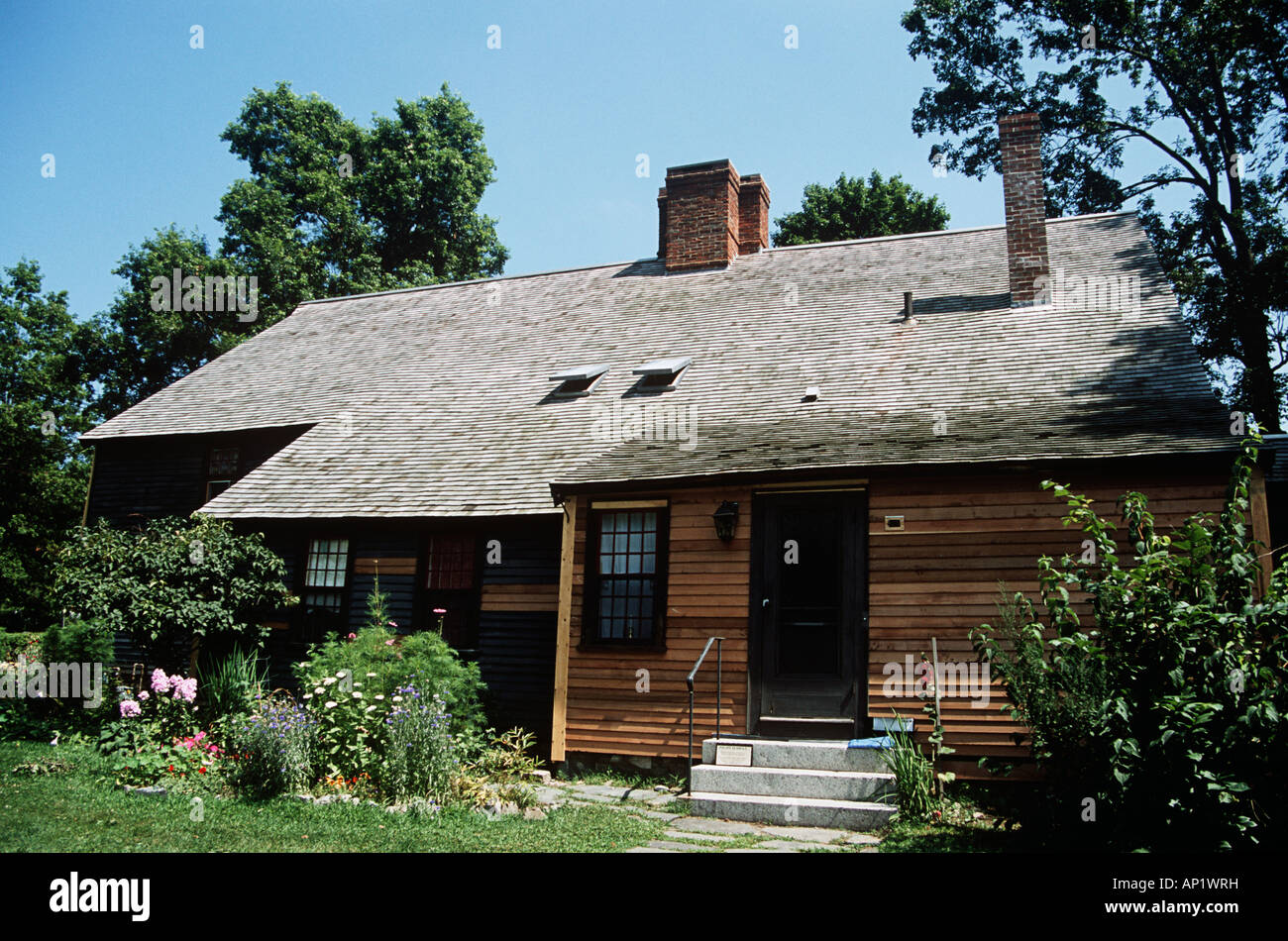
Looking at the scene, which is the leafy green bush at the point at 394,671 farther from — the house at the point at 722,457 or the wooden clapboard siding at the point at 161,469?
the wooden clapboard siding at the point at 161,469

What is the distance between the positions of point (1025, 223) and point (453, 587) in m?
9.62

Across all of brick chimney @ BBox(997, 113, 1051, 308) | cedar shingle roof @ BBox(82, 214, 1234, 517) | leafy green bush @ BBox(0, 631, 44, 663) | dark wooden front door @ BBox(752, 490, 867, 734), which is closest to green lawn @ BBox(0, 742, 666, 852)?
dark wooden front door @ BBox(752, 490, 867, 734)

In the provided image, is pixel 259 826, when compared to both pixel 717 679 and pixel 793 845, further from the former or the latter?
pixel 717 679

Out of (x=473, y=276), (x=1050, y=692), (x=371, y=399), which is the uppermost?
(x=473, y=276)

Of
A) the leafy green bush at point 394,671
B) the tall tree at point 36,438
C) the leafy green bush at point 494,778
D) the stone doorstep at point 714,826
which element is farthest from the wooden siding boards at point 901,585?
the tall tree at point 36,438

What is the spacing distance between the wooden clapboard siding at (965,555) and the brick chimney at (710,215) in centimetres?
885

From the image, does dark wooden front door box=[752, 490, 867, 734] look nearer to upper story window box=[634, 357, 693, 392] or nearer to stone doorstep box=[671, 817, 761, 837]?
stone doorstep box=[671, 817, 761, 837]

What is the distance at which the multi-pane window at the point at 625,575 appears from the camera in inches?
432

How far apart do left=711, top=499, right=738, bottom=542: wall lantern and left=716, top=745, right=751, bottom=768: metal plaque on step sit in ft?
7.29

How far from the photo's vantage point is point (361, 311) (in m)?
21.1
